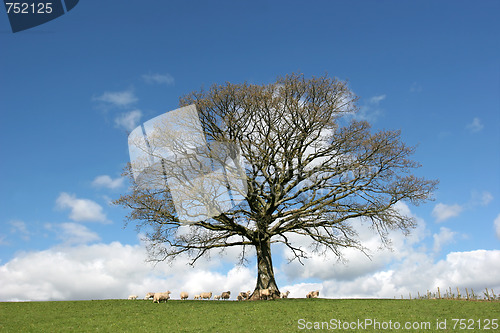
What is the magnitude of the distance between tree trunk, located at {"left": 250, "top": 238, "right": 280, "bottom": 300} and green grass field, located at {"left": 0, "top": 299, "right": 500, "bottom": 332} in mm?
2404

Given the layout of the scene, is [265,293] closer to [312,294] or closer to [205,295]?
[312,294]

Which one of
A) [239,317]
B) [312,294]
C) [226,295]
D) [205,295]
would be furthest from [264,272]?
[239,317]

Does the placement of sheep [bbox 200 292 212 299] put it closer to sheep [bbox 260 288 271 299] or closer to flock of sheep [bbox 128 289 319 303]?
flock of sheep [bbox 128 289 319 303]

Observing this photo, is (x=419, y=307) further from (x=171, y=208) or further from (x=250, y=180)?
→ (x=171, y=208)

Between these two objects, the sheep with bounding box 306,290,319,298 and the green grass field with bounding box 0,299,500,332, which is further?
the sheep with bounding box 306,290,319,298

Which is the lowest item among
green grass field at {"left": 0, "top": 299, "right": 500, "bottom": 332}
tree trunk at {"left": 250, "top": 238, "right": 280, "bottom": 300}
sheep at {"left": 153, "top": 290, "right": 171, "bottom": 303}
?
green grass field at {"left": 0, "top": 299, "right": 500, "bottom": 332}

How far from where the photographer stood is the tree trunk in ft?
92.7

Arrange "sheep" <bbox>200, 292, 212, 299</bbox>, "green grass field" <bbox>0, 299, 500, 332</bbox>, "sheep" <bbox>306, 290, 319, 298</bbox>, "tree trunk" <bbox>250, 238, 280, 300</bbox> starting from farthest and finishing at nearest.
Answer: "sheep" <bbox>200, 292, 212, 299</bbox> → "sheep" <bbox>306, 290, 319, 298</bbox> → "tree trunk" <bbox>250, 238, 280, 300</bbox> → "green grass field" <bbox>0, 299, 500, 332</bbox>

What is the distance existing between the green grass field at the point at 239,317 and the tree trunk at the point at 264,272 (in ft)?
7.89

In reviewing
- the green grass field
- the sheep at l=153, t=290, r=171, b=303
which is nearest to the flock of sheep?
the sheep at l=153, t=290, r=171, b=303

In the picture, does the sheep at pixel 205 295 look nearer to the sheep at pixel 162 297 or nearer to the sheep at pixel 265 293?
the sheep at pixel 162 297

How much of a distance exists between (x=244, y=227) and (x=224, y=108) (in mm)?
9194

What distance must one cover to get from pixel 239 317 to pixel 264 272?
27.2 ft

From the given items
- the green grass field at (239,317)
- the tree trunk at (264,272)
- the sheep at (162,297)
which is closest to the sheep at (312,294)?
the tree trunk at (264,272)
